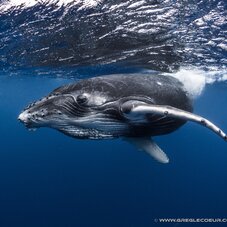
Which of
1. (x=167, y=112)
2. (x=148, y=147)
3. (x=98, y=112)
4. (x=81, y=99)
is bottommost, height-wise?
(x=167, y=112)

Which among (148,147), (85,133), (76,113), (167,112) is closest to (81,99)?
(76,113)

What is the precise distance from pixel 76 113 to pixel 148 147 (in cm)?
178

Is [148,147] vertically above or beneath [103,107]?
beneath

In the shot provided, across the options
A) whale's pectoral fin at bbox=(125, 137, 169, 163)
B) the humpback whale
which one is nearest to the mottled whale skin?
the humpback whale

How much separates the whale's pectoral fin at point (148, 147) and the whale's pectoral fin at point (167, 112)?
1155 mm

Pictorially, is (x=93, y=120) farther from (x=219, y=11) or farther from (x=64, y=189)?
(x=64, y=189)

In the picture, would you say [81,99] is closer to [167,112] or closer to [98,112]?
[98,112]

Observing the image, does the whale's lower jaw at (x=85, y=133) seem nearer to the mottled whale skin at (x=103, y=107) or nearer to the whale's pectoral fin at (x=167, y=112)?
the mottled whale skin at (x=103, y=107)

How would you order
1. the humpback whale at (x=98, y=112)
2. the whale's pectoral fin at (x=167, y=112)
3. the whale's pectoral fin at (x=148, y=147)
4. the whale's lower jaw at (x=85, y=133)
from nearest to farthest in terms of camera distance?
1. the whale's pectoral fin at (x=167, y=112)
2. the humpback whale at (x=98, y=112)
3. the whale's lower jaw at (x=85, y=133)
4. the whale's pectoral fin at (x=148, y=147)

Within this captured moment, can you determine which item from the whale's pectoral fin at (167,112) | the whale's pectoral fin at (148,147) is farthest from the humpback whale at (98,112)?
the whale's pectoral fin at (148,147)

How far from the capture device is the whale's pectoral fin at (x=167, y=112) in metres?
4.16

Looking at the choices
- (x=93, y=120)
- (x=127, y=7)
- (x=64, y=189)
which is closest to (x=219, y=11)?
(x=127, y=7)

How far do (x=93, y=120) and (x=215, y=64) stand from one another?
619 inches

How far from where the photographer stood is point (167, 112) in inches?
168
